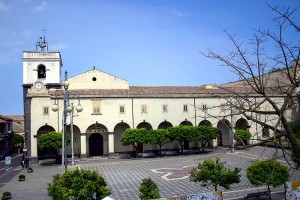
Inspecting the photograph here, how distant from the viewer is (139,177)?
2716 centimetres

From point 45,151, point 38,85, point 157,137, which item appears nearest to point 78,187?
point 157,137

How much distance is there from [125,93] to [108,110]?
323 centimetres

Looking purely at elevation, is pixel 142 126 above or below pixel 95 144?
above

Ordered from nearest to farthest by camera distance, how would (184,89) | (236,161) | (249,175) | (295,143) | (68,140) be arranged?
(295,143) → (249,175) → (236,161) → (68,140) → (184,89)

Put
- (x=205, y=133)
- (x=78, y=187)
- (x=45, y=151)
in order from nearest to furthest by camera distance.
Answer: (x=78, y=187) → (x=205, y=133) → (x=45, y=151)

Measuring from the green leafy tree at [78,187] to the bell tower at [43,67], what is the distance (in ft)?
107

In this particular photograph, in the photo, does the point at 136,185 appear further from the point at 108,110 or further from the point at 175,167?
the point at 108,110

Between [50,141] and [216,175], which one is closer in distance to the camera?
[216,175]

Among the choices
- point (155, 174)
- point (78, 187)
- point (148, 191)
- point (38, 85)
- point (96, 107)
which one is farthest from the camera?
point (96, 107)

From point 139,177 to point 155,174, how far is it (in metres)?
1.96

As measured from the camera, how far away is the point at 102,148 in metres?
43.4

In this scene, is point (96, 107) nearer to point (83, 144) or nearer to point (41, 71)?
point (83, 144)

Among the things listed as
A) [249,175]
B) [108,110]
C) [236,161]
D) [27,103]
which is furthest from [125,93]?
[249,175]

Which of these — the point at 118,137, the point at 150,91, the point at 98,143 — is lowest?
the point at 98,143
